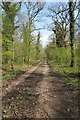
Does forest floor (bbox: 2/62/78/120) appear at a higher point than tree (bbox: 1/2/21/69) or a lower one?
lower

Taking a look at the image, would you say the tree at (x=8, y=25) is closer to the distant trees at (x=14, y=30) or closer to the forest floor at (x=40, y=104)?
the distant trees at (x=14, y=30)

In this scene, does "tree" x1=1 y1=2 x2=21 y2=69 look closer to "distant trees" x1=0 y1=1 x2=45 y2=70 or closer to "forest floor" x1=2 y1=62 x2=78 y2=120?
"distant trees" x1=0 y1=1 x2=45 y2=70

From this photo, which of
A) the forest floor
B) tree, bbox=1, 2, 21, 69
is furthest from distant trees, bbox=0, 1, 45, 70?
the forest floor

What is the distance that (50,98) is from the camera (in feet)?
34.7

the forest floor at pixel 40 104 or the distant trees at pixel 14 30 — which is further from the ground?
the distant trees at pixel 14 30

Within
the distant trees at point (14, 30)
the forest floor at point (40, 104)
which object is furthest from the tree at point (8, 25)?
the forest floor at point (40, 104)

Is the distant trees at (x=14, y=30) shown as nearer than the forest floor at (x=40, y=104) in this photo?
No

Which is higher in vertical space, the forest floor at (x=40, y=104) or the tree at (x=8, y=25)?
the tree at (x=8, y=25)

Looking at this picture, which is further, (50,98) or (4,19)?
(4,19)

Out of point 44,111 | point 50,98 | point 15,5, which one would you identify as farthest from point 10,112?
point 15,5

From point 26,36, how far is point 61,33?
709cm

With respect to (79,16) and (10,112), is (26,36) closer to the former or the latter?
(79,16)

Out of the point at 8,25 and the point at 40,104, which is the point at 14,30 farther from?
the point at 40,104

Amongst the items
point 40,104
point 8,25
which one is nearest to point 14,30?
point 8,25
